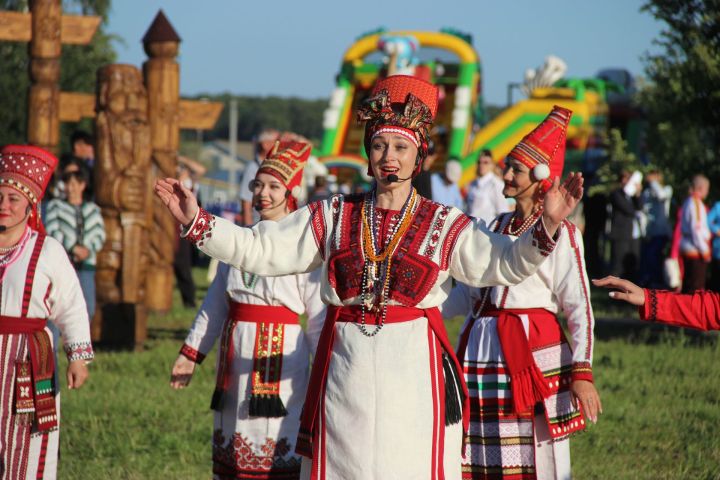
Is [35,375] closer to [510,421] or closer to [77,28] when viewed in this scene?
[510,421]

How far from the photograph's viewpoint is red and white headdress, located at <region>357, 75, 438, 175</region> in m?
4.10

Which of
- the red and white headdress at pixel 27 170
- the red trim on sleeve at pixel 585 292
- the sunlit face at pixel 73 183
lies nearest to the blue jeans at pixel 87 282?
the sunlit face at pixel 73 183

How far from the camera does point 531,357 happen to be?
4.90 meters

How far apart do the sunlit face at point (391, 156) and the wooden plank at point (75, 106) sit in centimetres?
747

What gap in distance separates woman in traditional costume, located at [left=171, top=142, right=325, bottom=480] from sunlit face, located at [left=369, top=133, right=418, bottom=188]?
1.40 m

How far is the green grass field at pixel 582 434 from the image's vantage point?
671 centimetres

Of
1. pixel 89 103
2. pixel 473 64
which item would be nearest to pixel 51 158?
pixel 89 103

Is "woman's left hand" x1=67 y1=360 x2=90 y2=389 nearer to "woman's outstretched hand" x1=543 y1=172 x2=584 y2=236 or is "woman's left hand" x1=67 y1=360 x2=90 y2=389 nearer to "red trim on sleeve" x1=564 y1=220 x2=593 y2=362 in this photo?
"red trim on sleeve" x1=564 y1=220 x2=593 y2=362

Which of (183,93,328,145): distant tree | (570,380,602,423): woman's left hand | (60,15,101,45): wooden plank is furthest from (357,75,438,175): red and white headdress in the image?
(183,93,328,145): distant tree

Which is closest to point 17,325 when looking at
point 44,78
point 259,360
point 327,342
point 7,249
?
point 7,249

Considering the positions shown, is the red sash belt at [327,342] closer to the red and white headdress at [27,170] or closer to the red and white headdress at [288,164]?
the red and white headdress at [288,164]

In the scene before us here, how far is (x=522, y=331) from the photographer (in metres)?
4.95

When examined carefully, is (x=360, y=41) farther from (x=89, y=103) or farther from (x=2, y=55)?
(x=89, y=103)

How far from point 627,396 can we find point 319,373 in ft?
17.5
